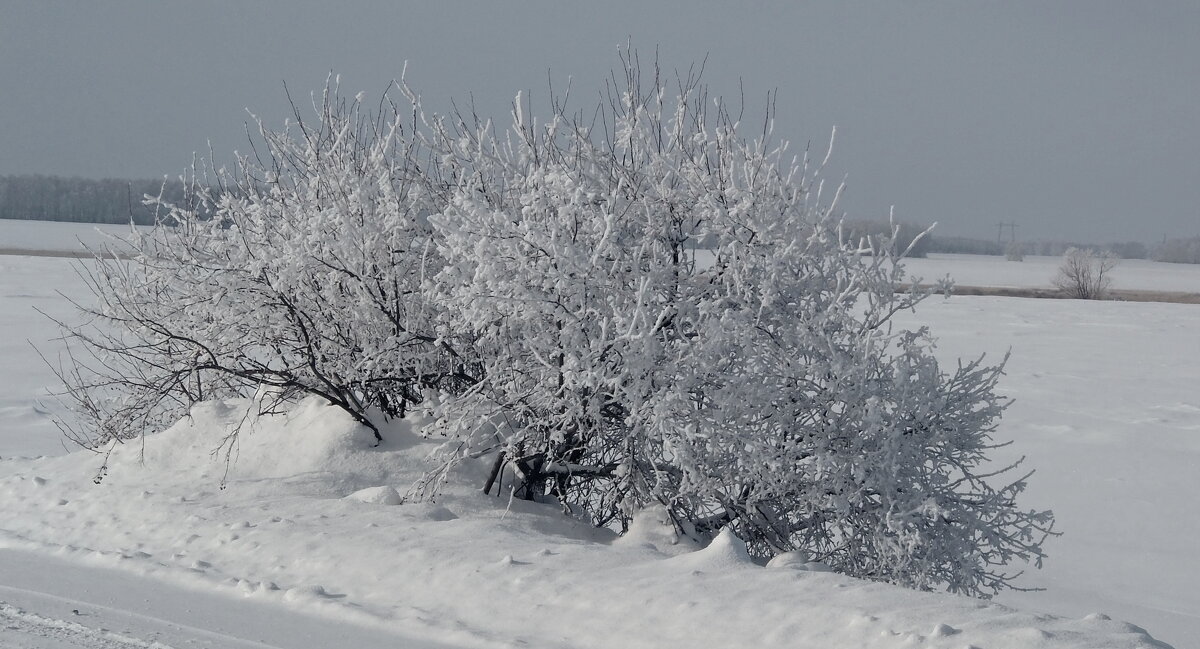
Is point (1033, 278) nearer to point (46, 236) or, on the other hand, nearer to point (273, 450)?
point (46, 236)

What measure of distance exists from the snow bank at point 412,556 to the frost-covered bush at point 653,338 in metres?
0.51

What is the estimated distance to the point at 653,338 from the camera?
6340 millimetres

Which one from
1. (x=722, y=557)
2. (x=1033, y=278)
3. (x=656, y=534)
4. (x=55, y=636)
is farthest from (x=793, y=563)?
(x=1033, y=278)

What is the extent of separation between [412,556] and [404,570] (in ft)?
0.52

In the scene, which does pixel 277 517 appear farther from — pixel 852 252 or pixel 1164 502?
pixel 1164 502

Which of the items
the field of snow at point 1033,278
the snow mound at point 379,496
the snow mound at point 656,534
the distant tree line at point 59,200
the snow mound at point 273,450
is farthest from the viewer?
the distant tree line at point 59,200

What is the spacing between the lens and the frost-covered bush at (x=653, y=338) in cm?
654

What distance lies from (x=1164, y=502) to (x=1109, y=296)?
47.1 meters

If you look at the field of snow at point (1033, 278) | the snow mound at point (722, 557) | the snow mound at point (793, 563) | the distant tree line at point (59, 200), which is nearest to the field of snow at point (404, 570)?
the snow mound at point (722, 557)

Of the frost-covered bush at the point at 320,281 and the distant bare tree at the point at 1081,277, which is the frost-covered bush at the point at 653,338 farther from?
the distant bare tree at the point at 1081,277

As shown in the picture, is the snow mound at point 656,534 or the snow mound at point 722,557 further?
the snow mound at point 656,534

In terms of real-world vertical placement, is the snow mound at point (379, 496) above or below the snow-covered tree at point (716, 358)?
below

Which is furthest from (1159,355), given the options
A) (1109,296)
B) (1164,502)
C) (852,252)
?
(1109,296)

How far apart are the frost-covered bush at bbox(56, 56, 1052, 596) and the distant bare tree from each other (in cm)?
5215
